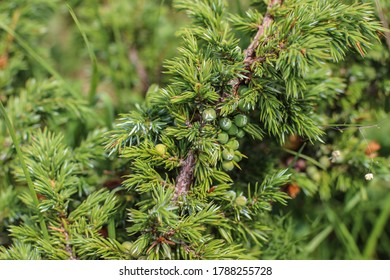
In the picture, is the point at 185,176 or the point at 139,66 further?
the point at 139,66

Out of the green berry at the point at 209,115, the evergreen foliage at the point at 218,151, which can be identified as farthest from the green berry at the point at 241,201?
the green berry at the point at 209,115

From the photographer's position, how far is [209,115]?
1.05m

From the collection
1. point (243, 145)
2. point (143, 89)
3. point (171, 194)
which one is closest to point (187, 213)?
point (171, 194)

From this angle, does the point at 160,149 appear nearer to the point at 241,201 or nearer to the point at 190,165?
the point at 190,165

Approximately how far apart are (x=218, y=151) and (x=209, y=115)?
98 mm

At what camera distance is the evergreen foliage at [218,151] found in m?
1.07

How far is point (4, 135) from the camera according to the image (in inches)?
59.5

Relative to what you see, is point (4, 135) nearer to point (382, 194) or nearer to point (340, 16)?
point (340, 16)

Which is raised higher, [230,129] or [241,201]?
[230,129]

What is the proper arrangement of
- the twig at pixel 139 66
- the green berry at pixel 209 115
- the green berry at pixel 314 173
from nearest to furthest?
the green berry at pixel 209 115 → the green berry at pixel 314 173 → the twig at pixel 139 66

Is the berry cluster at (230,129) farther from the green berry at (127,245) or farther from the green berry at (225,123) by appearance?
the green berry at (127,245)

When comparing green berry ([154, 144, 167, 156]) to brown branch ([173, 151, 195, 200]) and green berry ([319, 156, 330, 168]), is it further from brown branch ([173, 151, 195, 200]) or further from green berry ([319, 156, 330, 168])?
green berry ([319, 156, 330, 168])

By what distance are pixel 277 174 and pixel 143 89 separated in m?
0.91

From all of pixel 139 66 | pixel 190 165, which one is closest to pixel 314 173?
pixel 190 165
